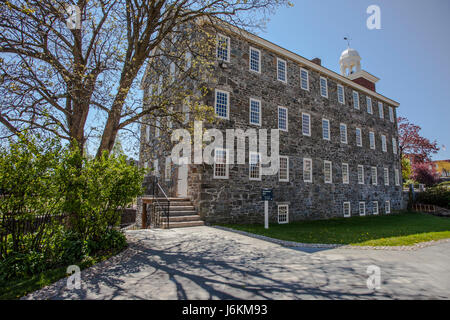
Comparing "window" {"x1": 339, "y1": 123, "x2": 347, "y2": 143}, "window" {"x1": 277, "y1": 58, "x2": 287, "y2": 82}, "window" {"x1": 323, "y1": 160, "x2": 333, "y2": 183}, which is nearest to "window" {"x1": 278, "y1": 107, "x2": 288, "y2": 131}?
"window" {"x1": 277, "y1": 58, "x2": 287, "y2": 82}

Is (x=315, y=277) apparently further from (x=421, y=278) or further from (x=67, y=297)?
(x=67, y=297)

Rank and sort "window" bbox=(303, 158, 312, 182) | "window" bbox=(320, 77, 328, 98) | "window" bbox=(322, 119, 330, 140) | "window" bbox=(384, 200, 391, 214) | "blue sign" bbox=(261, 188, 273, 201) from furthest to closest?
"window" bbox=(384, 200, 391, 214) → "window" bbox=(320, 77, 328, 98) → "window" bbox=(322, 119, 330, 140) → "window" bbox=(303, 158, 312, 182) → "blue sign" bbox=(261, 188, 273, 201)

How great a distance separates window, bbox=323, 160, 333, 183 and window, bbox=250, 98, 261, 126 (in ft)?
21.9

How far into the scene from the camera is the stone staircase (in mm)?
10367

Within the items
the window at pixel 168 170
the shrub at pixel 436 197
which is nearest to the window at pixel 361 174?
the shrub at pixel 436 197

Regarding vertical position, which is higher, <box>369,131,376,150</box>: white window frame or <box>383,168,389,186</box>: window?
<box>369,131,376,150</box>: white window frame

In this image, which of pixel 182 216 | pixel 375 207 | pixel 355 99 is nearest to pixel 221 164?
pixel 182 216

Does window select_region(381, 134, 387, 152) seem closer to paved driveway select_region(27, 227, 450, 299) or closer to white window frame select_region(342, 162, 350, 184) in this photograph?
white window frame select_region(342, 162, 350, 184)

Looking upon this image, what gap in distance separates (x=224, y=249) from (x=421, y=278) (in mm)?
4491

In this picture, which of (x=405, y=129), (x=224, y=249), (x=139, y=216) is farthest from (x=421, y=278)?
(x=405, y=129)

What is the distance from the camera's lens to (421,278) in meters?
4.89

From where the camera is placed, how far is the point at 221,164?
1231 centimetres

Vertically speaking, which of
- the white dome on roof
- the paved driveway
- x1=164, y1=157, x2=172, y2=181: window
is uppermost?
the white dome on roof

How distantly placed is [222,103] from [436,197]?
25450 millimetres
